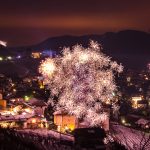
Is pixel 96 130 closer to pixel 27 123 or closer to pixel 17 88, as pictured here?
pixel 27 123

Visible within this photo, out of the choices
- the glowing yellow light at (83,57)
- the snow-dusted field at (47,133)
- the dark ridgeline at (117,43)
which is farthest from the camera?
the dark ridgeline at (117,43)

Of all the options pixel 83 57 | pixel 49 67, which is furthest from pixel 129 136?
pixel 49 67

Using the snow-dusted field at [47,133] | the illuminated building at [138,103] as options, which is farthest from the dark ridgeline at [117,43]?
the snow-dusted field at [47,133]

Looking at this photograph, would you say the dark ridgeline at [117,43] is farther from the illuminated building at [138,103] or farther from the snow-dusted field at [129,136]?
the snow-dusted field at [129,136]

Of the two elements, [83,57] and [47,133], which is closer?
[47,133]

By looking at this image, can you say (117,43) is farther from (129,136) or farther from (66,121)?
(129,136)

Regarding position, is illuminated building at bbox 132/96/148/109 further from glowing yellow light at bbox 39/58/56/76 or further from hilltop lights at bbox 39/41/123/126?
hilltop lights at bbox 39/41/123/126

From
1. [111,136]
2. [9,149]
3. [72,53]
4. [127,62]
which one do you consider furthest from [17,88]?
[127,62]

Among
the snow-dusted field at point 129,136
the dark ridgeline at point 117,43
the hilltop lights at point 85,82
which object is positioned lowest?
the snow-dusted field at point 129,136

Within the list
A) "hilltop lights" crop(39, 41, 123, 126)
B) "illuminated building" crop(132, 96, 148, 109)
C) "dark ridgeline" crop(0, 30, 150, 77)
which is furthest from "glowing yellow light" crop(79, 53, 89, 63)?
"dark ridgeline" crop(0, 30, 150, 77)
